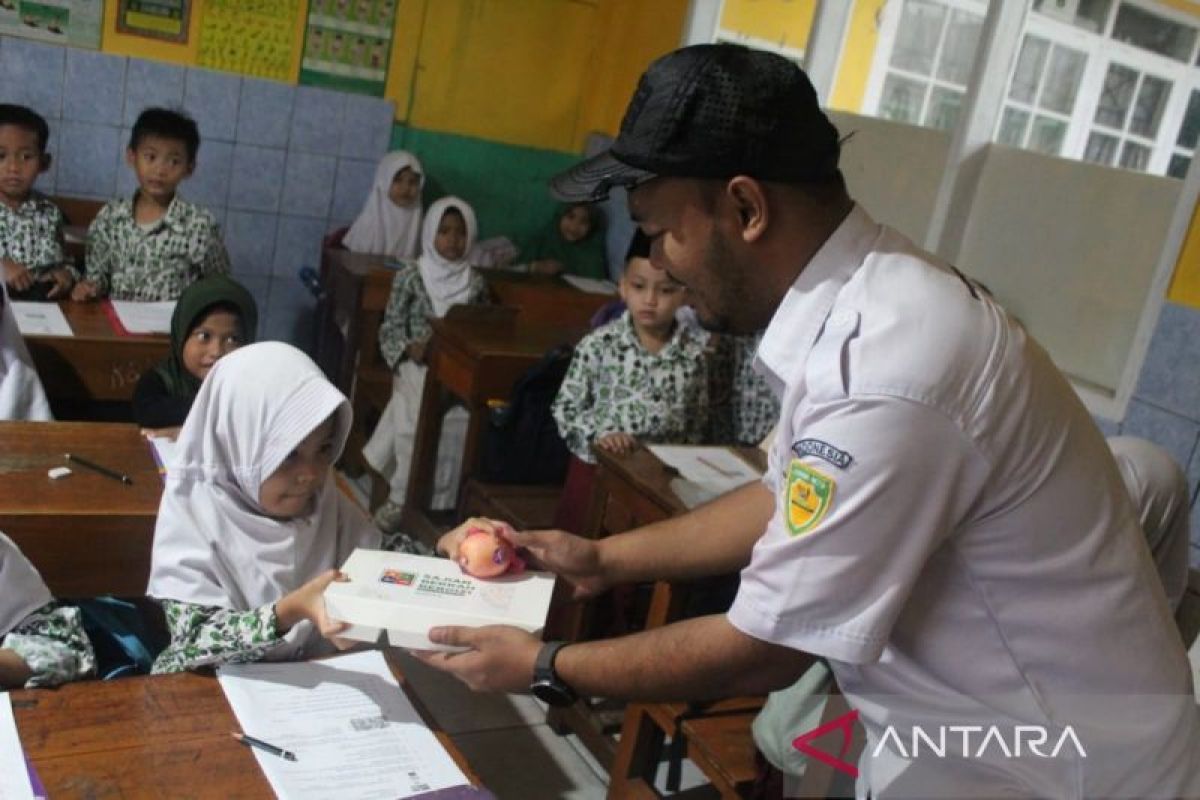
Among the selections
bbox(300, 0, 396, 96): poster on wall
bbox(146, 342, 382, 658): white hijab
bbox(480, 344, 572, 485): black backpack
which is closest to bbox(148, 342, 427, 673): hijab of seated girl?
bbox(146, 342, 382, 658): white hijab

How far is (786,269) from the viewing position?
124 centimetres

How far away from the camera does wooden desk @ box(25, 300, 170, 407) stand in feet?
10.1

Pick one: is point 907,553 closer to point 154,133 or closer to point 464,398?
point 464,398

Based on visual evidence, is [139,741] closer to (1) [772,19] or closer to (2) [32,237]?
(2) [32,237]

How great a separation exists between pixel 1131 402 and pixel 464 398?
211 centimetres

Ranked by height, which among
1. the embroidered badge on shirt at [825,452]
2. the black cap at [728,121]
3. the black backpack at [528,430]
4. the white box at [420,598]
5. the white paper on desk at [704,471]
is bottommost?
the black backpack at [528,430]

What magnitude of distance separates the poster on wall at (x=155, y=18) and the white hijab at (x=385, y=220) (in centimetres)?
108

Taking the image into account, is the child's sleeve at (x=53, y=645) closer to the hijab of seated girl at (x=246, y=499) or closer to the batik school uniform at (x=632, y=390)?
the hijab of seated girl at (x=246, y=499)

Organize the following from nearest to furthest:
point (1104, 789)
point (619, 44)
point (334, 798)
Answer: point (1104, 789)
point (334, 798)
point (619, 44)

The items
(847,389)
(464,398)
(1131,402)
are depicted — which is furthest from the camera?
(464,398)

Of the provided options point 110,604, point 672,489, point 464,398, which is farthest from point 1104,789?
point 464,398

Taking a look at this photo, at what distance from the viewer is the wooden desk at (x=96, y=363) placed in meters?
3.07

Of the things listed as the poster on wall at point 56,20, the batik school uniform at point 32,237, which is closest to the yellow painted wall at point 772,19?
the poster on wall at point 56,20

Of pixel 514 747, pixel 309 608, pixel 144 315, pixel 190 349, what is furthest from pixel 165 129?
pixel 309 608
